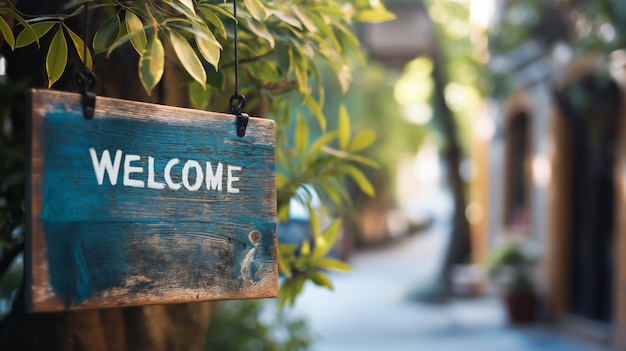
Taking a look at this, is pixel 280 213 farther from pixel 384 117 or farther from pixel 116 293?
pixel 384 117

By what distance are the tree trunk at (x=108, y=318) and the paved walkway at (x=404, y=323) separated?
120 inches

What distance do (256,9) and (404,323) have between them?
10786mm

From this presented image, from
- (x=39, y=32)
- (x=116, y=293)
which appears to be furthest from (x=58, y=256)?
(x=39, y=32)

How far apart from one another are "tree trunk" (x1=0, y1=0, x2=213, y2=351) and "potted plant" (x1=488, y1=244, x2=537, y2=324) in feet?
30.2

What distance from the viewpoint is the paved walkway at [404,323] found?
9.63m

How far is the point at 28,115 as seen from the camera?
1.32 meters

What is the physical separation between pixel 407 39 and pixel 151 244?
9.65 m

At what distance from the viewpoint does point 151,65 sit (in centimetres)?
134

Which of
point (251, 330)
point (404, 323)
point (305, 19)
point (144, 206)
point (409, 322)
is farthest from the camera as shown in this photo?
point (409, 322)

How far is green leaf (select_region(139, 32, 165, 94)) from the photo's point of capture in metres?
1.34

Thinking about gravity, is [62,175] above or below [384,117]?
below

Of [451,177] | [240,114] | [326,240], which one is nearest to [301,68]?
[240,114]

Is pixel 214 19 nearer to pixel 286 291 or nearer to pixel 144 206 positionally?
pixel 144 206

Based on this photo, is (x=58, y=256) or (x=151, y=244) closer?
(x=58, y=256)
